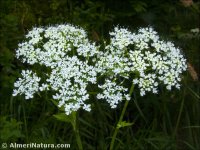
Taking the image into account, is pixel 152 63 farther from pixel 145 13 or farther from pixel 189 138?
pixel 145 13

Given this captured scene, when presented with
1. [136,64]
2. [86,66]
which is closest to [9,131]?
[86,66]

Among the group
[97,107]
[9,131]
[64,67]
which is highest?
[64,67]

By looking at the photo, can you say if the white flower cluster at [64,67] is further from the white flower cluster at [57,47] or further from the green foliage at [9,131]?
the green foliage at [9,131]

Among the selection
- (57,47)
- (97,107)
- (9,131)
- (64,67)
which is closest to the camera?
(64,67)

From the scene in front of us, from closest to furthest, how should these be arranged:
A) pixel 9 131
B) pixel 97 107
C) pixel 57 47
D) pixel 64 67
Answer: pixel 64 67 < pixel 57 47 < pixel 9 131 < pixel 97 107

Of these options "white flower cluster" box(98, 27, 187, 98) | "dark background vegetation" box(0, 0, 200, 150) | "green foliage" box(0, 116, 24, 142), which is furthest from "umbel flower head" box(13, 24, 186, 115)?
"dark background vegetation" box(0, 0, 200, 150)

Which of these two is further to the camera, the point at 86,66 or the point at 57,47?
the point at 57,47

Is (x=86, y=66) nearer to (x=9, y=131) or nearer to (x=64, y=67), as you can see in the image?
(x=64, y=67)
